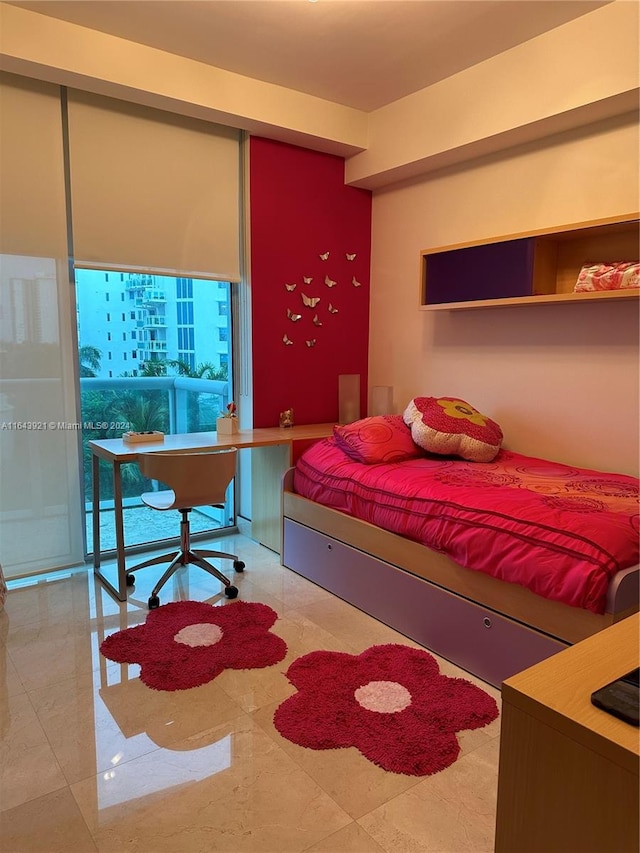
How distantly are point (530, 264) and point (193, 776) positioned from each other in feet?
9.29

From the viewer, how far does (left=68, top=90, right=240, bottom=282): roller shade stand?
3318 mm

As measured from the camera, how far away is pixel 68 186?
328 centimetres

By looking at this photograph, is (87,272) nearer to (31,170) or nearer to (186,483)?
(31,170)

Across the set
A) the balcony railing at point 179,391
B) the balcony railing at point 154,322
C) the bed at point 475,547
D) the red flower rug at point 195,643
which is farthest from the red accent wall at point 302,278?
the red flower rug at point 195,643

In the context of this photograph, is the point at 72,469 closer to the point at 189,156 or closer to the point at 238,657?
the point at 238,657

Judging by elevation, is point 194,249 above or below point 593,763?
above

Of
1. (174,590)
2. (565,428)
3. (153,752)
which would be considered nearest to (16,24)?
(174,590)

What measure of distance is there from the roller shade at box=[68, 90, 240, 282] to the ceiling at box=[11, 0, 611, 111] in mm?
454

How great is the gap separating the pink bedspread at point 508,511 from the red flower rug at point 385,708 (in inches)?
19.5

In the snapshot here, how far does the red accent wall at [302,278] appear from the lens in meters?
3.99

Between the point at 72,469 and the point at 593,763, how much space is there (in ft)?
10.6

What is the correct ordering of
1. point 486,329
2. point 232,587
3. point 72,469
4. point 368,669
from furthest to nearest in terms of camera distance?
point 486,329
point 72,469
point 232,587
point 368,669

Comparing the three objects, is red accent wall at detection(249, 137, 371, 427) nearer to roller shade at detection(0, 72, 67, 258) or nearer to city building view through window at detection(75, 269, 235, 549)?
city building view through window at detection(75, 269, 235, 549)

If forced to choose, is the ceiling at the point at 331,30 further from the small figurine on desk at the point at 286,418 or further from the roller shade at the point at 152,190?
the small figurine on desk at the point at 286,418
